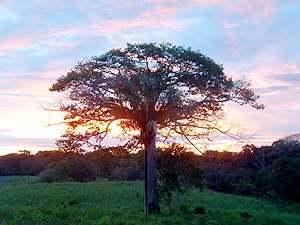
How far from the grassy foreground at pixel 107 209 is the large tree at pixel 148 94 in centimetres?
250

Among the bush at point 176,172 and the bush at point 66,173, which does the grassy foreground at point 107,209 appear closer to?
the bush at point 176,172

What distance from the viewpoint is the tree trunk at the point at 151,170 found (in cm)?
2627

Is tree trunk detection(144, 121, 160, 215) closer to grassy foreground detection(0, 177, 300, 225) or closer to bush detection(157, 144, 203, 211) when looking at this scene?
bush detection(157, 144, 203, 211)

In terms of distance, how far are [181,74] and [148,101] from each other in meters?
1.82

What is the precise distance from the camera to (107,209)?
26078 millimetres

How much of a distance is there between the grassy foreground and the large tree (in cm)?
250

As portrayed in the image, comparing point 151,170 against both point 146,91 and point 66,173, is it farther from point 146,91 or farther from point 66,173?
point 66,173

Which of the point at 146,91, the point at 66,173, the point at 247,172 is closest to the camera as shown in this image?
the point at 146,91

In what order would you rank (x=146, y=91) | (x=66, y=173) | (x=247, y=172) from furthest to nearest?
(x=66, y=173), (x=247, y=172), (x=146, y=91)

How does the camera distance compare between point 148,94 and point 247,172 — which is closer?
point 148,94

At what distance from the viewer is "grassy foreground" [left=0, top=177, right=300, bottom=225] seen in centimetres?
2223

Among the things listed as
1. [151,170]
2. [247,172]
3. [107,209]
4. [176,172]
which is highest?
[247,172]

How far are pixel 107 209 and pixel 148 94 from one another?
5.22 m

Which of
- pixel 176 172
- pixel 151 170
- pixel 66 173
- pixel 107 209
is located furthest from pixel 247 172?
pixel 107 209
